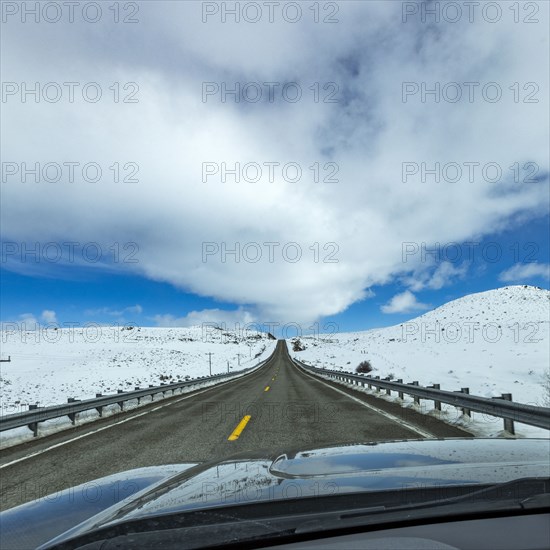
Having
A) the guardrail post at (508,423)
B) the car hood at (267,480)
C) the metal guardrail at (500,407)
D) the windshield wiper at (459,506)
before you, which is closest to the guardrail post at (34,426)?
the car hood at (267,480)

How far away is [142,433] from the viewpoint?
29.3 ft

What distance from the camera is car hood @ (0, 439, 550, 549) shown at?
232 cm

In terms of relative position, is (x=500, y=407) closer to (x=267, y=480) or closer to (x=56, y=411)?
(x=267, y=480)

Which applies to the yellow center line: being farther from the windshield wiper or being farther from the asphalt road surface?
the windshield wiper

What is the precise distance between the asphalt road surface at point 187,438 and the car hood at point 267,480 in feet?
2.22

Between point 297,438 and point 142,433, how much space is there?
346 centimetres

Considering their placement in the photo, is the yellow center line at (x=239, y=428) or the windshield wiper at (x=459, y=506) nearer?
the windshield wiper at (x=459, y=506)

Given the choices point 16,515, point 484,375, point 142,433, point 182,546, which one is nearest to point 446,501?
point 182,546

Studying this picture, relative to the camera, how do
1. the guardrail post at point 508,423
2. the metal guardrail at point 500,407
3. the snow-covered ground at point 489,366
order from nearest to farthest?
the metal guardrail at point 500,407, the guardrail post at point 508,423, the snow-covered ground at point 489,366

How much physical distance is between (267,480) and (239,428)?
675 centimetres

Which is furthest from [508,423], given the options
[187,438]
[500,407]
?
[187,438]

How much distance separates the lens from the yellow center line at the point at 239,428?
8.01 metres

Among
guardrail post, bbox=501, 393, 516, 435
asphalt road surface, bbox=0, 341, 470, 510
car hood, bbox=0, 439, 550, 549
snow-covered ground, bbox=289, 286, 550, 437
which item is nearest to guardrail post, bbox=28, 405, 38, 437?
asphalt road surface, bbox=0, 341, 470, 510

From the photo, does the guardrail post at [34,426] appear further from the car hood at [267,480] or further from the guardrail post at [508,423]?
the guardrail post at [508,423]
